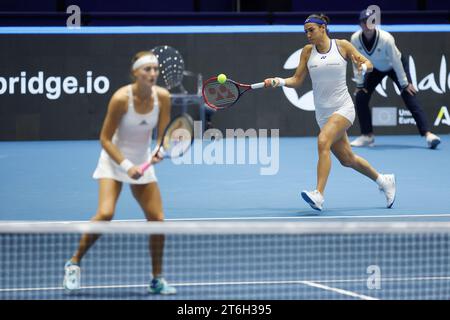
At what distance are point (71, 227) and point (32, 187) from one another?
6495 millimetres

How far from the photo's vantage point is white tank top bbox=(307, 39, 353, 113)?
29.8ft

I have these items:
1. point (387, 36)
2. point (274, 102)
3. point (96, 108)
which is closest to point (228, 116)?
point (274, 102)

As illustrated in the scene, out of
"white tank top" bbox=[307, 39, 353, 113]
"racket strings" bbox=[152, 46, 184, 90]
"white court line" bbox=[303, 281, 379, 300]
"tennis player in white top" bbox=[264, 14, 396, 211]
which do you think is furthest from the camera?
→ "racket strings" bbox=[152, 46, 184, 90]

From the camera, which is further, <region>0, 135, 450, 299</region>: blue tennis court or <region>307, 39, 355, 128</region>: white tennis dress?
<region>307, 39, 355, 128</region>: white tennis dress

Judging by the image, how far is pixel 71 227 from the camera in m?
4.50

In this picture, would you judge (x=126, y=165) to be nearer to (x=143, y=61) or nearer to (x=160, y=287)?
(x=143, y=61)

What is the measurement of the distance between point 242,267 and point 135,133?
3.56 feet

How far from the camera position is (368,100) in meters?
14.4

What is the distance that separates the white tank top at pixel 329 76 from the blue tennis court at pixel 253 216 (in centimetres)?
99

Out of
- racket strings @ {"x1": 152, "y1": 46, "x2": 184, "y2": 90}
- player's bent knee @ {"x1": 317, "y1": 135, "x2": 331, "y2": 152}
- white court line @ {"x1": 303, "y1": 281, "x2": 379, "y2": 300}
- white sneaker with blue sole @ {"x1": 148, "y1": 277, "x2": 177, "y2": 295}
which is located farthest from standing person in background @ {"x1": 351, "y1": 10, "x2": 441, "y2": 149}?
white sneaker with blue sole @ {"x1": 148, "y1": 277, "x2": 177, "y2": 295}

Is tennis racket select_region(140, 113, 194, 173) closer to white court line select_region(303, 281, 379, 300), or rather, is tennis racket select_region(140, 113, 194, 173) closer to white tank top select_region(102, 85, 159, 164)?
white tank top select_region(102, 85, 159, 164)

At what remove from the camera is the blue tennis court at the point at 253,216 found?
20.0ft

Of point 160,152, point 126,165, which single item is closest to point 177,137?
point 160,152

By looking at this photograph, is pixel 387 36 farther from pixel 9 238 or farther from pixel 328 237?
pixel 9 238
